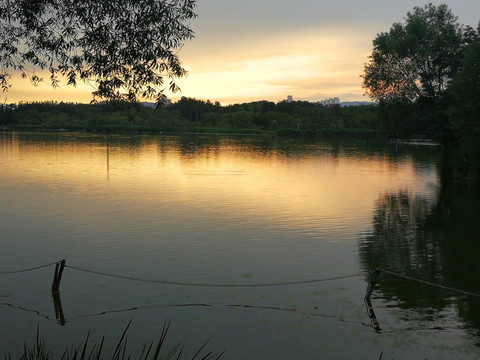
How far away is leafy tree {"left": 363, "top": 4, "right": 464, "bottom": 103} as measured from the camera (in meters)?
49.8

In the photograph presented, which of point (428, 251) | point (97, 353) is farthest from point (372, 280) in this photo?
point (97, 353)

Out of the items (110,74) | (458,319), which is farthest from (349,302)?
(110,74)

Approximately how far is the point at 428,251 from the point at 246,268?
7.68 meters

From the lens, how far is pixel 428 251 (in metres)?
20.7

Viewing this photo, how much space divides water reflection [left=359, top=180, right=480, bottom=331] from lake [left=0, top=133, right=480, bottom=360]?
0.26 feet

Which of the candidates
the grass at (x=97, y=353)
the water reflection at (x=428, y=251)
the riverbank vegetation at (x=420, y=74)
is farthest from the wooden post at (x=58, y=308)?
the riverbank vegetation at (x=420, y=74)

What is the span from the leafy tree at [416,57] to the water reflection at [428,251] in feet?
62.2

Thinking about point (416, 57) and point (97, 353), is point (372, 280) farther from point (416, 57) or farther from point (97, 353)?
point (416, 57)

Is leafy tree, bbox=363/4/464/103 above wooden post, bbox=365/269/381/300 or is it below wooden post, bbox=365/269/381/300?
above

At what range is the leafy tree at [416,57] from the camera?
163 feet

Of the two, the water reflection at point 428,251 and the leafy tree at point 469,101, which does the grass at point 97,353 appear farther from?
the leafy tree at point 469,101

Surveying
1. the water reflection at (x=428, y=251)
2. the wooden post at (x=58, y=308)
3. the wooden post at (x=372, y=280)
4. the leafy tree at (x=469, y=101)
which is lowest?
the water reflection at (x=428, y=251)

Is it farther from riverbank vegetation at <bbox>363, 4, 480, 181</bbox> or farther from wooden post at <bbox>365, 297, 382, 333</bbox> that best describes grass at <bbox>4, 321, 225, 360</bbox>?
riverbank vegetation at <bbox>363, 4, 480, 181</bbox>

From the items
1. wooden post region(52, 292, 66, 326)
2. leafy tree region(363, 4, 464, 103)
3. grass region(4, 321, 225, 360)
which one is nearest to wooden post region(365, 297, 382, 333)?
grass region(4, 321, 225, 360)
